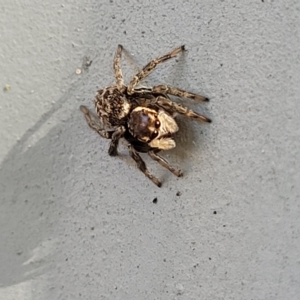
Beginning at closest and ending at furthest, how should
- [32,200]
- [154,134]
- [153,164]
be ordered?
[154,134] < [153,164] < [32,200]

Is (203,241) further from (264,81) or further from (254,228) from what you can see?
(264,81)

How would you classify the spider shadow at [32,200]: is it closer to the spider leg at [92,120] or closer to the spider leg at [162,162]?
the spider leg at [92,120]

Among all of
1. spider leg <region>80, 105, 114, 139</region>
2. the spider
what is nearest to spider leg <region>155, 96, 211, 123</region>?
the spider

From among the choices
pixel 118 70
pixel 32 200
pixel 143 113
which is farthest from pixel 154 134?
pixel 32 200

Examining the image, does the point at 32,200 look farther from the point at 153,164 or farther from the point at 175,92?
the point at 175,92

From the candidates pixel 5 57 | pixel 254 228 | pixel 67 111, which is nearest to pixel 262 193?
pixel 254 228

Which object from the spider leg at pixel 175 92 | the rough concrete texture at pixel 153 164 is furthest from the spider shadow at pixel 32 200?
the spider leg at pixel 175 92
